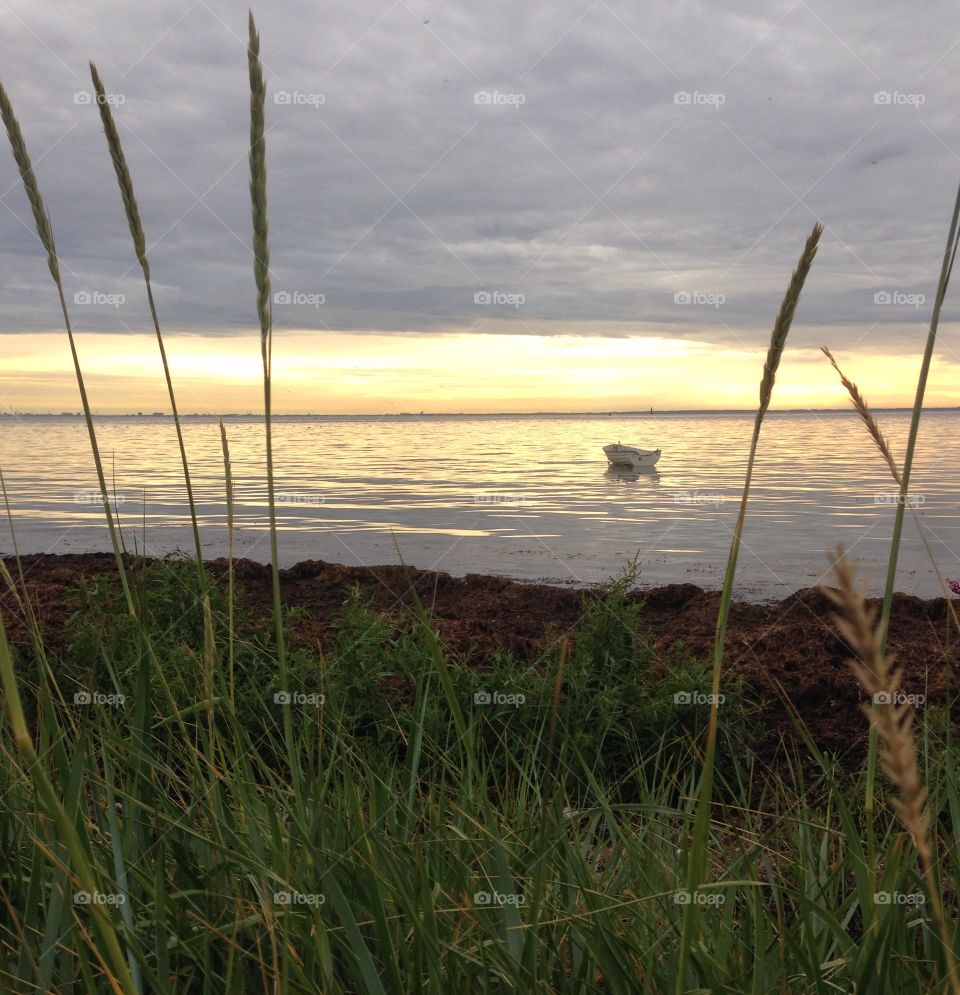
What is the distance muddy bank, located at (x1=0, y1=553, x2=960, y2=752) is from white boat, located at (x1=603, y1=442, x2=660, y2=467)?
16.9m

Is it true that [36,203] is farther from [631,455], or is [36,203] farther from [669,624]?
[631,455]

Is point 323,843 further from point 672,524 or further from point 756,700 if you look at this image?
point 672,524

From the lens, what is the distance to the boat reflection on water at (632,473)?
2245 centimetres

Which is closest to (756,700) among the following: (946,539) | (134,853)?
(134,853)

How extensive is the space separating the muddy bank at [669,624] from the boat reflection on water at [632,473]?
1514 centimetres

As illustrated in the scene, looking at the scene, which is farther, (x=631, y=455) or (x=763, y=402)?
(x=631, y=455)

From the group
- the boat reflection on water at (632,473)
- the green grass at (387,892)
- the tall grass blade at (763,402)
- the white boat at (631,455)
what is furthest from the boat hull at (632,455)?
the tall grass blade at (763,402)

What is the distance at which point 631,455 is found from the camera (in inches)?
950

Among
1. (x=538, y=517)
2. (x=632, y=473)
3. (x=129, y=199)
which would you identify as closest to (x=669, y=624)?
(x=129, y=199)

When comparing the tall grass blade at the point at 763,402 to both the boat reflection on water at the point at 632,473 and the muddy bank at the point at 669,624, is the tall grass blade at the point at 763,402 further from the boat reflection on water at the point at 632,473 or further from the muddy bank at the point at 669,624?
the boat reflection on water at the point at 632,473

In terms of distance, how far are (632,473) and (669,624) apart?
18084 mm

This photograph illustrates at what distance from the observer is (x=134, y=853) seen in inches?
83.4

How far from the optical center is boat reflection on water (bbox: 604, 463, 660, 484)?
22.5 meters

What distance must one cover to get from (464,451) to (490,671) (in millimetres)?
30347
